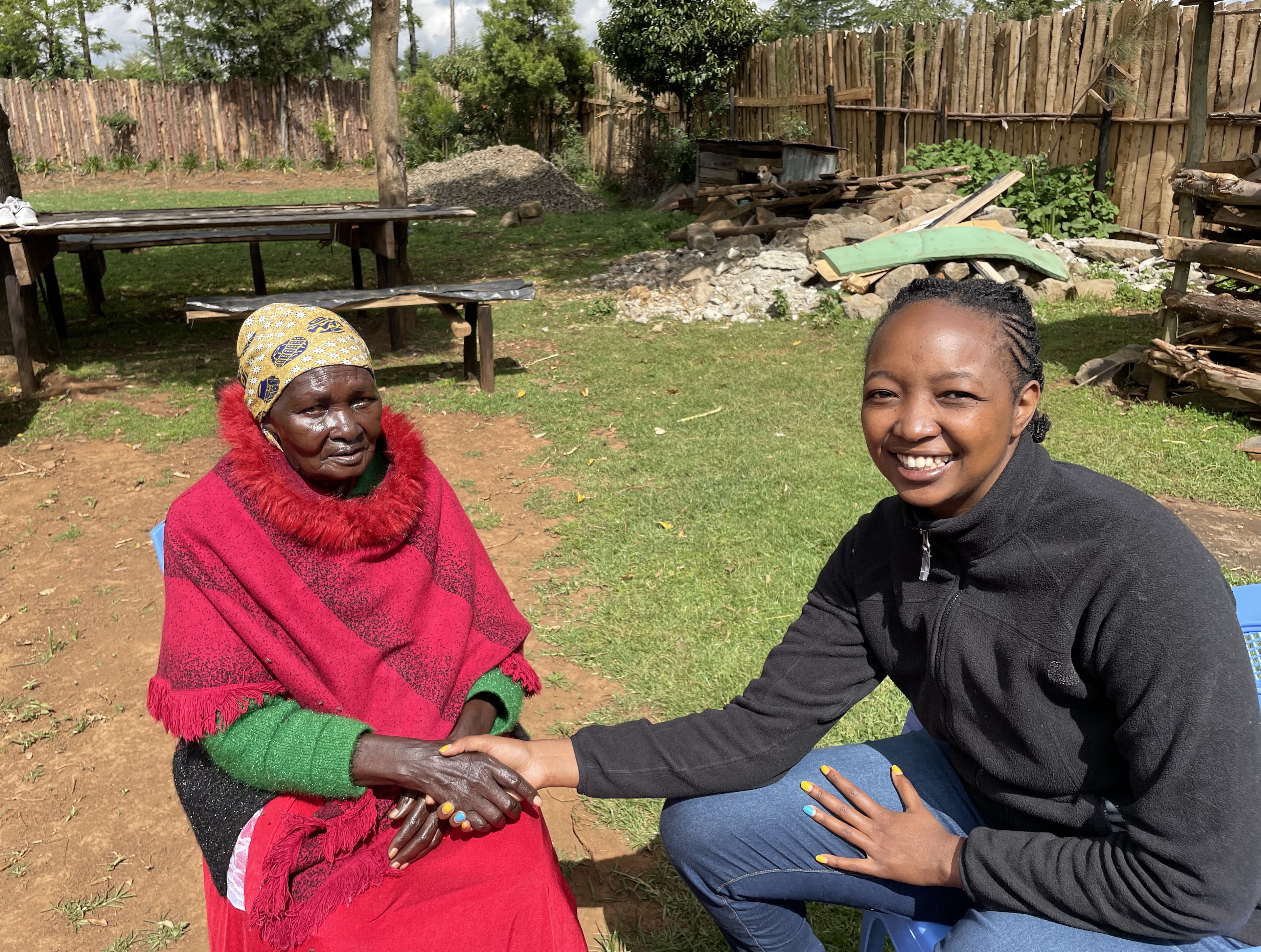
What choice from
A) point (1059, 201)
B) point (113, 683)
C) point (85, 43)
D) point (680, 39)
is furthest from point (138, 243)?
point (85, 43)

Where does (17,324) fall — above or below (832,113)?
below

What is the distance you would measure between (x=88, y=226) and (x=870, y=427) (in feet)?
24.1

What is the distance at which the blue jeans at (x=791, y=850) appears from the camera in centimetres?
192

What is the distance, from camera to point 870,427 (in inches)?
70.5

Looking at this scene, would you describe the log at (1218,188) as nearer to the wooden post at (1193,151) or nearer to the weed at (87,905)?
the wooden post at (1193,151)

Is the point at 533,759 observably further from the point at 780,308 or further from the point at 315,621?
the point at 780,308

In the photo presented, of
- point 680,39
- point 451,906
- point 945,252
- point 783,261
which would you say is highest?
point 680,39

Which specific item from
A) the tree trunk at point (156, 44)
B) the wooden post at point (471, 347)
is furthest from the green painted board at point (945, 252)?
the tree trunk at point (156, 44)

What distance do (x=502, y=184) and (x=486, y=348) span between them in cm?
1288

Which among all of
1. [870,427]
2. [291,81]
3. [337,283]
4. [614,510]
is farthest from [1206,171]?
[291,81]

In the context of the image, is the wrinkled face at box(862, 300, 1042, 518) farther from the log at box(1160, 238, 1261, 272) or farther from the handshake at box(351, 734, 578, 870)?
the log at box(1160, 238, 1261, 272)

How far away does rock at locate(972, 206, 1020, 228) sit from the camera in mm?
10820

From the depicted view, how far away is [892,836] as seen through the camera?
187 cm

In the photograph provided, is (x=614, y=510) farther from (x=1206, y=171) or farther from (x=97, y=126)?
(x=97, y=126)
